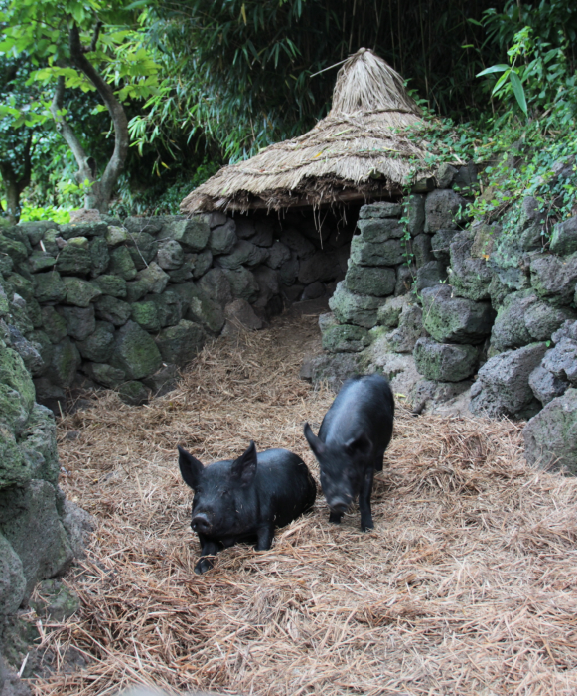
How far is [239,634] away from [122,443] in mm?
2942

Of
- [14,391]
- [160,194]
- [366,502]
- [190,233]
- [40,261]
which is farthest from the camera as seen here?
[160,194]

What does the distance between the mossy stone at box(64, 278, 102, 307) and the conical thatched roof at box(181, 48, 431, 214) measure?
74.9 inches

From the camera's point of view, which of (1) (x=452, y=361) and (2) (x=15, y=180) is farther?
(2) (x=15, y=180)

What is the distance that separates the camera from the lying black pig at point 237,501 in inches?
124

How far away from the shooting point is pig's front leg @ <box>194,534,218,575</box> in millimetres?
3136

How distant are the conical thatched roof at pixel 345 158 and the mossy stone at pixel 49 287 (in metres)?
2.12

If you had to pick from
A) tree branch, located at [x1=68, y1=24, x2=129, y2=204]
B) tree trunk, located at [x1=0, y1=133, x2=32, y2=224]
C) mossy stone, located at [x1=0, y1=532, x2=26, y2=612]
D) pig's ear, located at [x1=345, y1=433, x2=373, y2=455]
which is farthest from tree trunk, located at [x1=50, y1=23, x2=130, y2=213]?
mossy stone, located at [x1=0, y1=532, x2=26, y2=612]

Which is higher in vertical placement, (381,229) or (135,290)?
(381,229)

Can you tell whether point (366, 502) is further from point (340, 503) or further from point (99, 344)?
point (99, 344)

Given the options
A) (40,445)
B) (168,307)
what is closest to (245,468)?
(40,445)

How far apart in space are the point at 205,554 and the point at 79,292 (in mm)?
3371

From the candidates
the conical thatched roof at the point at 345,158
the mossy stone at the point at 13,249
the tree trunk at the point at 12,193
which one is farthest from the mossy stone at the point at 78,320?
the tree trunk at the point at 12,193

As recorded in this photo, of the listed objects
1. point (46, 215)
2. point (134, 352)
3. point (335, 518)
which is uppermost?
point (46, 215)

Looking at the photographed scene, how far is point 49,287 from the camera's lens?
5.62 m
